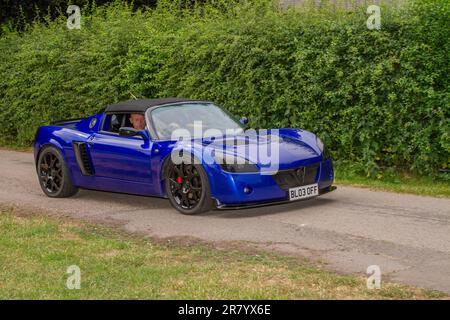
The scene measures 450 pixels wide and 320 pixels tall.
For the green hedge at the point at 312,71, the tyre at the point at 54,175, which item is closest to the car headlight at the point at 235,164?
the tyre at the point at 54,175

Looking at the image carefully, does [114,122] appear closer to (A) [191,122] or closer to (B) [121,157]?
(B) [121,157]

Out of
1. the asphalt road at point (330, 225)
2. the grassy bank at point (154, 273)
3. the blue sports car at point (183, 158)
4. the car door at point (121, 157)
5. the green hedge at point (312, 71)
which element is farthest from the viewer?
the green hedge at point (312, 71)

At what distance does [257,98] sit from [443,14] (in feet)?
11.2

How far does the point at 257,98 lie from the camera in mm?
13703

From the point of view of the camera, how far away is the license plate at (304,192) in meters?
9.60

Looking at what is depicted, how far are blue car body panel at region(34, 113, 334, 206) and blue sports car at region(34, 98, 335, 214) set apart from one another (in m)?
0.01

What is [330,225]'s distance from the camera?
9070 mm

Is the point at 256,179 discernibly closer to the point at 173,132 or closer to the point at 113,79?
the point at 173,132

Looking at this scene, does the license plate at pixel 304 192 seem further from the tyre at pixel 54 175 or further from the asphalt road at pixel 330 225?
the tyre at pixel 54 175

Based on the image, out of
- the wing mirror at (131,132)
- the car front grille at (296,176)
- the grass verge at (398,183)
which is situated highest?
the wing mirror at (131,132)

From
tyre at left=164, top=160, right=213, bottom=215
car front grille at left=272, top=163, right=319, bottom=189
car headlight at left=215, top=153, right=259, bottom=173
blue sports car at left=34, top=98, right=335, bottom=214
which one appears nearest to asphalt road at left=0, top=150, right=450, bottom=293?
tyre at left=164, top=160, right=213, bottom=215

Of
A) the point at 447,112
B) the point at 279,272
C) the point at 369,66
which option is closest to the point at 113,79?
the point at 369,66

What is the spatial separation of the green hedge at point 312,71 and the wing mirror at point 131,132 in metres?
3.43

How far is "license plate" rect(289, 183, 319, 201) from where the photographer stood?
9.60m
